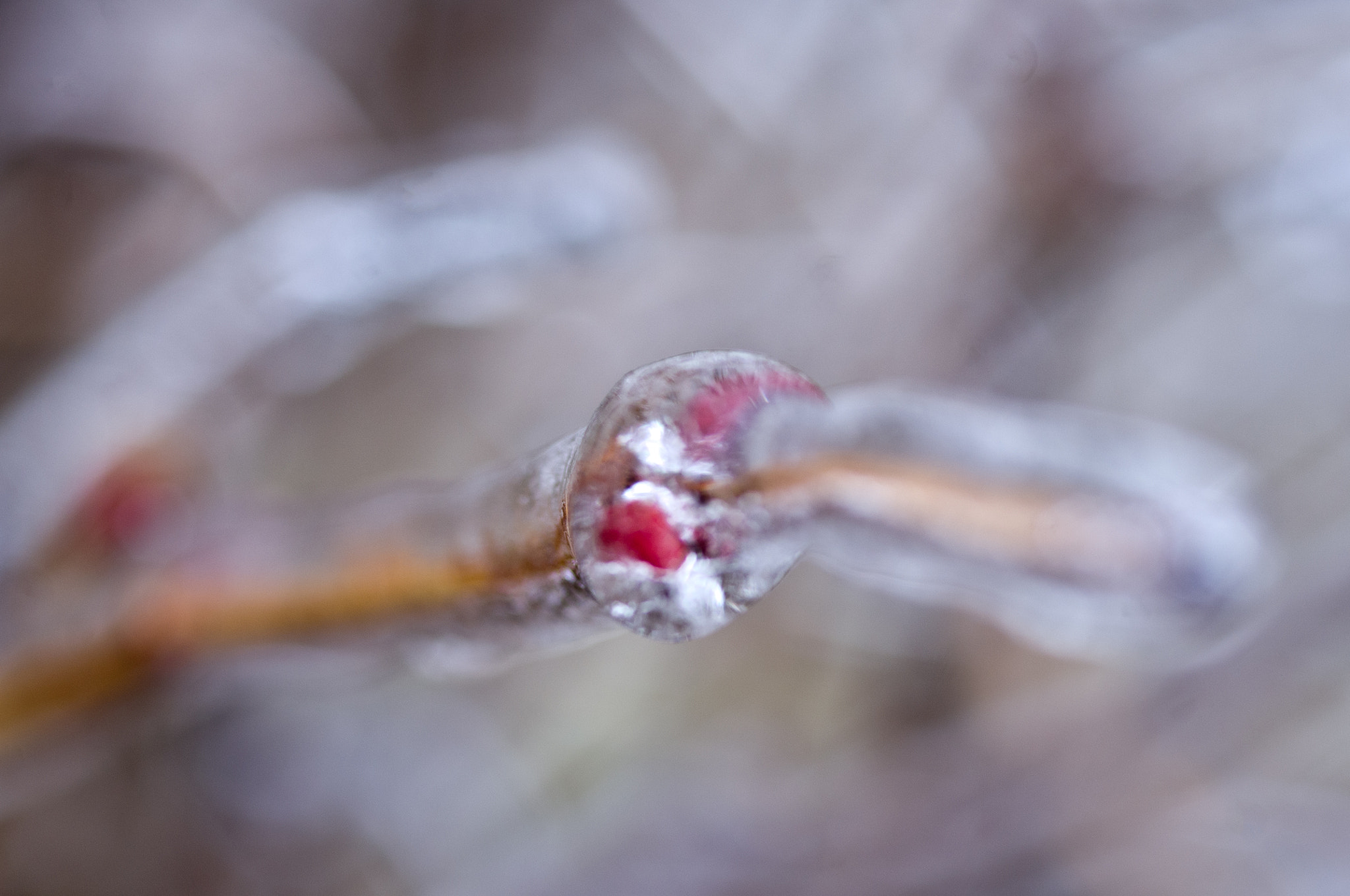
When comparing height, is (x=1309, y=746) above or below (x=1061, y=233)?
below

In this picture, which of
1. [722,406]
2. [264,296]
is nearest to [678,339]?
[264,296]

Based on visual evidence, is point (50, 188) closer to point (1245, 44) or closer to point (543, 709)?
point (543, 709)

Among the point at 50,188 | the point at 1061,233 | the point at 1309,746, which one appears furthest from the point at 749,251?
the point at 1309,746

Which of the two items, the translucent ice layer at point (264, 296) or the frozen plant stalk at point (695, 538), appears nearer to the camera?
the frozen plant stalk at point (695, 538)

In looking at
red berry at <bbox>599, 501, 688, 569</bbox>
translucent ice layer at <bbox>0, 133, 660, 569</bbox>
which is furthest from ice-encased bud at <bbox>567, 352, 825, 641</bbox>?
translucent ice layer at <bbox>0, 133, 660, 569</bbox>

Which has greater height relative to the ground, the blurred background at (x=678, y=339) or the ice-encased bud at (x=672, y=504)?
the blurred background at (x=678, y=339)

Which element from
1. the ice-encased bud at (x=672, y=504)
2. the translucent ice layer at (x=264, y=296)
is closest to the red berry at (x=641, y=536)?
the ice-encased bud at (x=672, y=504)

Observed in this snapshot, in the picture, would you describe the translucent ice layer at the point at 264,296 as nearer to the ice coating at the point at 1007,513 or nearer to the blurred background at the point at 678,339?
the blurred background at the point at 678,339

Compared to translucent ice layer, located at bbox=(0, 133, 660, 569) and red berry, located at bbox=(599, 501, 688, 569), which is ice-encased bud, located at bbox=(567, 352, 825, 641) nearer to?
red berry, located at bbox=(599, 501, 688, 569)
